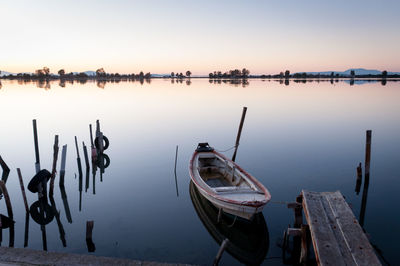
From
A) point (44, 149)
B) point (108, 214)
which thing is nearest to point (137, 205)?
point (108, 214)

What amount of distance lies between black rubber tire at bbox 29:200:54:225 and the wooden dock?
10906 millimetres

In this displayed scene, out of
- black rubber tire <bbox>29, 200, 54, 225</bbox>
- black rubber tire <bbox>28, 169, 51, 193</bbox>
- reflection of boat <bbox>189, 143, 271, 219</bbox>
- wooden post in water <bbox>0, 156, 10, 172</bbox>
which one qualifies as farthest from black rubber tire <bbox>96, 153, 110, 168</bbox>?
reflection of boat <bbox>189, 143, 271, 219</bbox>

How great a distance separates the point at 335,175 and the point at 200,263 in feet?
40.7

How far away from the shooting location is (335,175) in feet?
57.5

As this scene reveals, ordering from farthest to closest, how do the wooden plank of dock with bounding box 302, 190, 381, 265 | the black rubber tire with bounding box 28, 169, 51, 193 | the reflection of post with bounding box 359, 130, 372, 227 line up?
the reflection of post with bounding box 359, 130, 372, 227 → the black rubber tire with bounding box 28, 169, 51, 193 → the wooden plank of dock with bounding box 302, 190, 381, 265

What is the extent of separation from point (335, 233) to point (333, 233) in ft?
0.22

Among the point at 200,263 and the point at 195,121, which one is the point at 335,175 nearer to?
the point at 200,263

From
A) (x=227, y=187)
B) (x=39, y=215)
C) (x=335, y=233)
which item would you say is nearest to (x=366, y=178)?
(x=227, y=187)

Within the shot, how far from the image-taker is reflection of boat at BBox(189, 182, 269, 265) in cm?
969

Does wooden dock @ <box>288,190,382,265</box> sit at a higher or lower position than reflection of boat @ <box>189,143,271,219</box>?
higher

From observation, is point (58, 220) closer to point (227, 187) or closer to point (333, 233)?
point (227, 187)

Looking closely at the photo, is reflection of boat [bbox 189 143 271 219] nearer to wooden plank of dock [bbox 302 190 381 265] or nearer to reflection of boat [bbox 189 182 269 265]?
reflection of boat [bbox 189 182 269 265]

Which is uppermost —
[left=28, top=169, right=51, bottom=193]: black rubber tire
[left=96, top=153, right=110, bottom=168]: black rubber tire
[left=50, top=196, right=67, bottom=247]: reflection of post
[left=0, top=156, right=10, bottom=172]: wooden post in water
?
[left=28, top=169, right=51, bottom=193]: black rubber tire

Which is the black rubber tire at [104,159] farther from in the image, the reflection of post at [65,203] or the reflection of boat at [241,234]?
the reflection of boat at [241,234]
